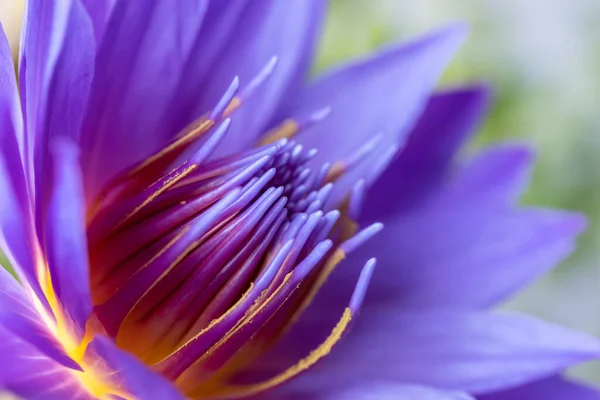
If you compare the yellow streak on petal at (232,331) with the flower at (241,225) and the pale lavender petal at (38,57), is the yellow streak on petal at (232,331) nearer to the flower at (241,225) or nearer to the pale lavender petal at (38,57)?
the flower at (241,225)

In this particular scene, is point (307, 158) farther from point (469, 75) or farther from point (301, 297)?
point (469, 75)

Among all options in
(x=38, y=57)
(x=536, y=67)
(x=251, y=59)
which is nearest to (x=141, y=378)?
(x=38, y=57)

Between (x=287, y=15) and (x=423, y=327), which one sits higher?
(x=287, y=15)

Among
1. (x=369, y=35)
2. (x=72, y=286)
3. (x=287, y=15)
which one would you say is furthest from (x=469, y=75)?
(x=72, y=286)

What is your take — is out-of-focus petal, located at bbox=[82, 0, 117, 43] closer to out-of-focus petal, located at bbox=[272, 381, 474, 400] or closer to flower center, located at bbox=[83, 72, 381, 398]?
flower center, located at bbox=[83, 72, 381, 398]

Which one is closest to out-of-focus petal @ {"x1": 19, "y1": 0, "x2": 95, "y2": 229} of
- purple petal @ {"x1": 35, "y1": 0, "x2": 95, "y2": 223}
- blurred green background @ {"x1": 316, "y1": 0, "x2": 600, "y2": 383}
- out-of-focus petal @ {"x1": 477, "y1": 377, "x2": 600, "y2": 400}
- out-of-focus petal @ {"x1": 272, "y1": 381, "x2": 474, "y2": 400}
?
purple petal @ {"x1": 35, "y1": 0, "x2": 95, "y2": 223}

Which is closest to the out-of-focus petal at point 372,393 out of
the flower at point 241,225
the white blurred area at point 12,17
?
the flower at point 241,225
